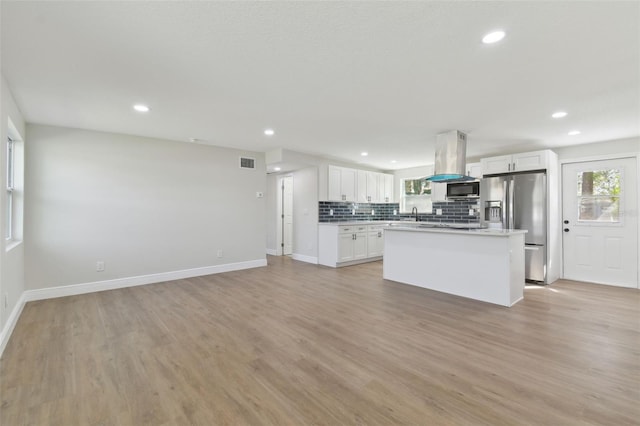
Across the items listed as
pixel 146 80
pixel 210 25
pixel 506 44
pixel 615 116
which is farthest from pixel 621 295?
pixel 146 80

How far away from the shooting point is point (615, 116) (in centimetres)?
352

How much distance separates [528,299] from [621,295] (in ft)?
4.80

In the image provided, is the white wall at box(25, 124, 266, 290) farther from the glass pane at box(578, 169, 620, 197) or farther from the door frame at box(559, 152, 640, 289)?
the glass pane at box(578, 169, 620, 197)

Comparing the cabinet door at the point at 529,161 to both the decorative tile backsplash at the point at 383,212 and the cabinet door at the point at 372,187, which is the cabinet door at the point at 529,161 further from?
the cabinet door at the point at 372,187

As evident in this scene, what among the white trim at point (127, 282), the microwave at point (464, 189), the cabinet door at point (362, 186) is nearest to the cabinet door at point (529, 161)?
the microwave at point (464, 189)

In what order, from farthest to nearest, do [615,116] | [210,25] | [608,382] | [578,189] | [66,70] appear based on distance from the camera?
[578,189]
[615,116]
[66,70]
[608,382]
[210,25]

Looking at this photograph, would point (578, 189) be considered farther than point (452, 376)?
Yes

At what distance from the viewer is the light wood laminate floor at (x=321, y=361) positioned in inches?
67.1

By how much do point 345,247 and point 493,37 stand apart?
4.79 metres

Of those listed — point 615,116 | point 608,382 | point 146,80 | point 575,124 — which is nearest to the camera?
point 608,382

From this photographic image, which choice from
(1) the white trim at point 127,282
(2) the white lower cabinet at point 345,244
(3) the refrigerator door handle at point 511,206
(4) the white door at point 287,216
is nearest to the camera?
(1) the white trim at point 127,282

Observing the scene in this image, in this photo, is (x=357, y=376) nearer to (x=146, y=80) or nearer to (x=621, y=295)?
(x=146, y=80)

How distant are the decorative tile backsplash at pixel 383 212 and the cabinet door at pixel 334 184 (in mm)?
185

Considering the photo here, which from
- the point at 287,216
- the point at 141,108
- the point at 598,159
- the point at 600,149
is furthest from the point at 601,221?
the point at 141,108
